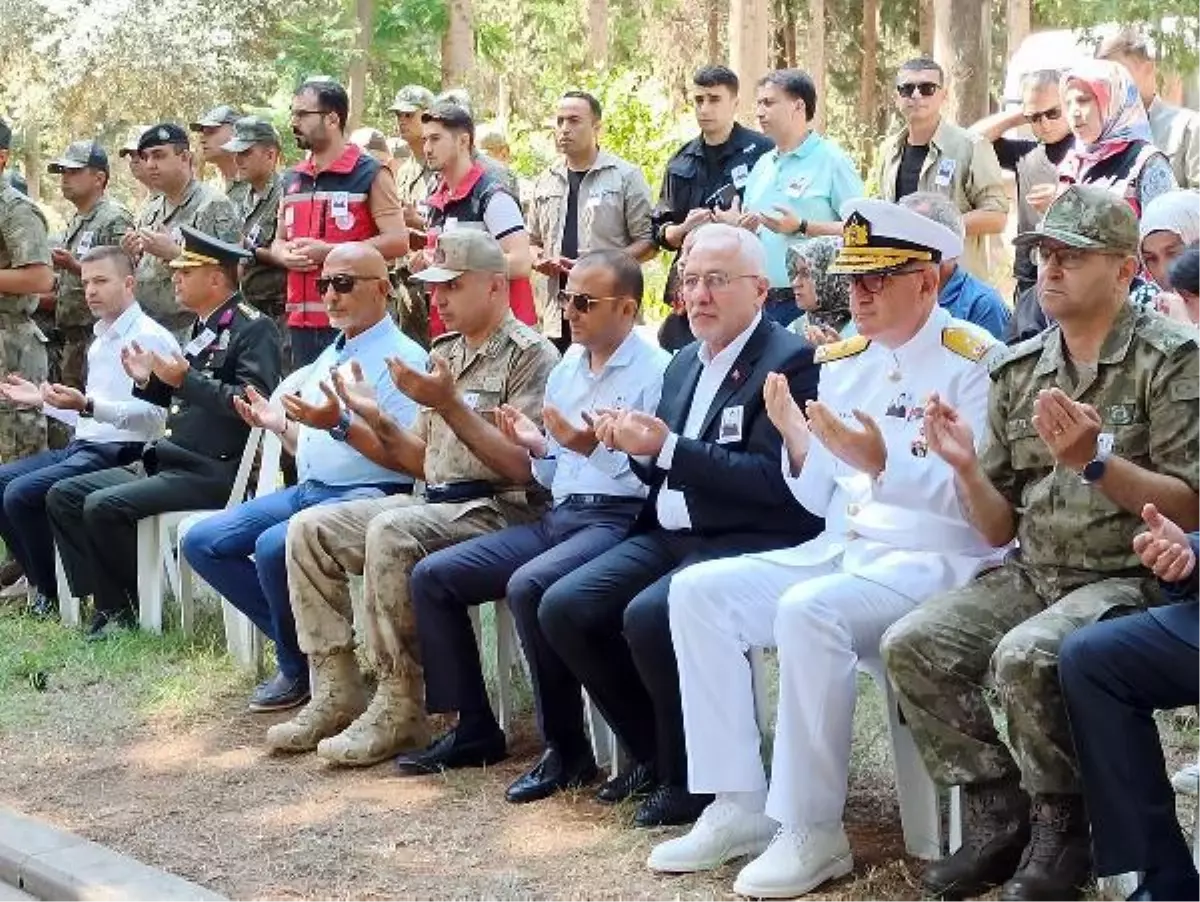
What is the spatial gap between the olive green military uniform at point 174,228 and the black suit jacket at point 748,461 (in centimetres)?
453

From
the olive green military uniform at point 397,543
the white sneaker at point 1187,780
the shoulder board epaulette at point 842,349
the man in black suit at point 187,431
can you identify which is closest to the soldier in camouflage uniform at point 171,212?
the man in black suit at point 187,431

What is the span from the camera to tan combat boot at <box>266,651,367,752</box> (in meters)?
6.55

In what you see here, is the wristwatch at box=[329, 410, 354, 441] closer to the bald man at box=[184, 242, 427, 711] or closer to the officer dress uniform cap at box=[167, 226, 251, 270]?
the bald man at box=[184, 242, 427, 711]

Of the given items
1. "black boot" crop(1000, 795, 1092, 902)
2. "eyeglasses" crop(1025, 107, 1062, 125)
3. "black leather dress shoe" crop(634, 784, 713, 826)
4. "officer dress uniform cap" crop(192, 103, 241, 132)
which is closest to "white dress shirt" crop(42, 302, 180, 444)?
"officer dress uniform cap" crop(192, 103, 241, 132)

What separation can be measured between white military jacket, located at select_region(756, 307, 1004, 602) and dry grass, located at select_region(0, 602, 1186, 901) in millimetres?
765

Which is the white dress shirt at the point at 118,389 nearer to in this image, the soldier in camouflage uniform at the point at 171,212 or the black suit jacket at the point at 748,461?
the soldier in camouflage uniform at the point at 171,212

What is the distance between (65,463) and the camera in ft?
28.8

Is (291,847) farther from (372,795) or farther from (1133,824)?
(1133,824)

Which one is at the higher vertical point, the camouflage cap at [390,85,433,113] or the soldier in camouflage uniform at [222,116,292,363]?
the camouflage cap at [390,85,433,113]

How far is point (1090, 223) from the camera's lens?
443 cm

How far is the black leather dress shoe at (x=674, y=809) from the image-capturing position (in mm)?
5355

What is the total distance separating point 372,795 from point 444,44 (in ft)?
56.8

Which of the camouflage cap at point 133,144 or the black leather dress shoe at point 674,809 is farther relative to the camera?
the camouflage cap at point 133,144

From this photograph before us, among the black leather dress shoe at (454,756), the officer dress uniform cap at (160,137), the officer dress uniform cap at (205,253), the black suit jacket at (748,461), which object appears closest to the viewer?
the black suit jacket at (748,461)
